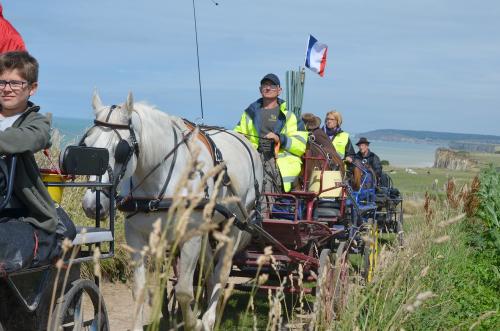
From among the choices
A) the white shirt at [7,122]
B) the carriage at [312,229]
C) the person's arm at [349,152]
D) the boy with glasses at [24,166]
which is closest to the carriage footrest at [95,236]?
the boy with glasses at [24,166]

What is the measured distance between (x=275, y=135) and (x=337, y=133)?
4490 mm

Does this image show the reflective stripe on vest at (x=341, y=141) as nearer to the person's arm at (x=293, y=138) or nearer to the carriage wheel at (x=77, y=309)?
the person's arm at (x=293, y=138)

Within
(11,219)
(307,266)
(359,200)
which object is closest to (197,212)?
(307,266)

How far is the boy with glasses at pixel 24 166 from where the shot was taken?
4246 mm

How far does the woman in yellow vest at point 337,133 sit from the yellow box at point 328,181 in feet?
9.91

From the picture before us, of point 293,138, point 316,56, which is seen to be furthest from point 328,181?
point 316,56

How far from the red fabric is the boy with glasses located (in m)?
1.38

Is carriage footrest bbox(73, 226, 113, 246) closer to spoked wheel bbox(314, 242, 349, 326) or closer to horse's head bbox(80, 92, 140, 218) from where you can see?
horse's head bbox(80, 92, 140, 218)

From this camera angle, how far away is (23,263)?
4.28 metres

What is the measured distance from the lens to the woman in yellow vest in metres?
12.9

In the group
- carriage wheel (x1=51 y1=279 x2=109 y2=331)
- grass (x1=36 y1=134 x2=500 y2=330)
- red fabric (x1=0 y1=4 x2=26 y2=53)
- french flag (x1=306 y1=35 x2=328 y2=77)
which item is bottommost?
grass (x1=36 y1=134 x2=500 y2=330)

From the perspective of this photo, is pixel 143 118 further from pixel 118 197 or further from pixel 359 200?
pixel 359 200

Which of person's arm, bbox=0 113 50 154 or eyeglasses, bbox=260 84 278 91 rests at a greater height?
eyeglasses, bbox=260 84 278 91

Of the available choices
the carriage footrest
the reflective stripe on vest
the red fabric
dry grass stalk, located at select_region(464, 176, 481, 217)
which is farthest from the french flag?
the carriage footrest
